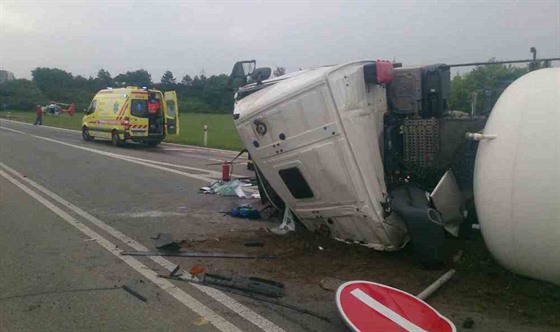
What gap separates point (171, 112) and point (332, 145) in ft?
60.3

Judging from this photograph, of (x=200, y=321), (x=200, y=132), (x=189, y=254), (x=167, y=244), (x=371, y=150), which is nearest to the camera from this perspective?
(x=200, y=321)

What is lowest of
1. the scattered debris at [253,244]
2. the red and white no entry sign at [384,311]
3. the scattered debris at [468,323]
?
the scattered debris at [468,323]

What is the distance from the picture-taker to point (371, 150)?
504cm

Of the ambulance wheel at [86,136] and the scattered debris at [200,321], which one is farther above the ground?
the ambulance wheel at [86,136]

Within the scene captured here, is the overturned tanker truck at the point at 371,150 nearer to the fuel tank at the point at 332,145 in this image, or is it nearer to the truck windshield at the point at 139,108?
the fuel tank at the point at 332,145

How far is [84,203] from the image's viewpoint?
870cm

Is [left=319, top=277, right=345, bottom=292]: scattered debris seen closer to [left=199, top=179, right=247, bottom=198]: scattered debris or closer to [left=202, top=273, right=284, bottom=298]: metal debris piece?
[left=202, top=273, right=284, bottom=298]: metal debris piece

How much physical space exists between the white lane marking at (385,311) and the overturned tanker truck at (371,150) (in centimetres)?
103

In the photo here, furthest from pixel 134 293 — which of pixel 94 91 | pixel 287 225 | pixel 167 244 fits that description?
→ pixel 94 91

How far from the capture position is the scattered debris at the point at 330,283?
4579 millimetres

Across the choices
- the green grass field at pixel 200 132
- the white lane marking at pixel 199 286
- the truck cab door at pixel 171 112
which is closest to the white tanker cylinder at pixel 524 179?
the white lane marking at pixel 199 286

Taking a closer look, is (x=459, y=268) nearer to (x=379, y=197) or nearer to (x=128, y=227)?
(x=379, y=197)

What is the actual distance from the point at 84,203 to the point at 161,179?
2971 mm

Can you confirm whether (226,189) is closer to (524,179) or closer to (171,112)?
(524,179)
